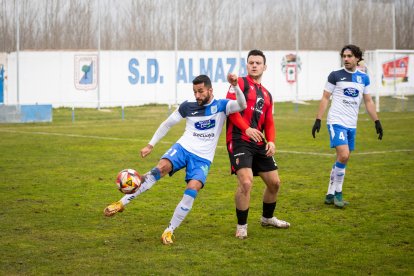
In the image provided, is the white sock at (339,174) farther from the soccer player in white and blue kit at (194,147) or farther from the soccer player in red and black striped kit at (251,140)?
the soccer player in white and blue kit at (194,147)

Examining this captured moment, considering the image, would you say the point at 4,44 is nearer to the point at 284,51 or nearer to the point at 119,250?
the point at 284,51

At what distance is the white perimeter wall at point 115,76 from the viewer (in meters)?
42.8

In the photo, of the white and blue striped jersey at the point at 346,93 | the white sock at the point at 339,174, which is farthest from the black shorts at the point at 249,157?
the white and blue striped jersey at the point at 346,93

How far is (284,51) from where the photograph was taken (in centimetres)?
4972

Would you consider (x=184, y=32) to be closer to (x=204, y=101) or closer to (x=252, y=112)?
(x=252, y=112)

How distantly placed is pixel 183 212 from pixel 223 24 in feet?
134

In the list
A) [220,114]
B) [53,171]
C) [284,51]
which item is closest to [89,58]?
[284,51]

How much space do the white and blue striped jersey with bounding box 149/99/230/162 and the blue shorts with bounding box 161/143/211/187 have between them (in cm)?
6

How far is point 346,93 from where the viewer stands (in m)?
12.4

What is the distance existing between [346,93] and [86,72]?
32.0 metres

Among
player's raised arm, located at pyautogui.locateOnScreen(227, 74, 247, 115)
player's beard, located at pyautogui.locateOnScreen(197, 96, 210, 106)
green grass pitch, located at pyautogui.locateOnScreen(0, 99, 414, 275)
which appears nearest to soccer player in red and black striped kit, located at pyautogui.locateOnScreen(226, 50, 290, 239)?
player's raised arm, located at pyautogui.locateOnScreen(227, 74, 247, 115)

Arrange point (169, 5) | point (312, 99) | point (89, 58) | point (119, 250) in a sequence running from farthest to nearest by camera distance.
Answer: point (312, 99)
point (169, 5)
point (89, 58)
point (119, 250)

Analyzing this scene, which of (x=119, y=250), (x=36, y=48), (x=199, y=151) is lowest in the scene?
(x=119, y=250)

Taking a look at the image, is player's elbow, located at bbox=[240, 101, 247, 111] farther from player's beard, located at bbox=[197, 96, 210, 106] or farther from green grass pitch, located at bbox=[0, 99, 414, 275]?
green grass pitch, located at bbox=[0, 99, 414, 275]
